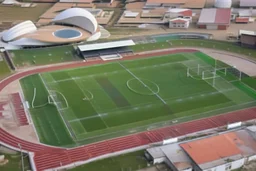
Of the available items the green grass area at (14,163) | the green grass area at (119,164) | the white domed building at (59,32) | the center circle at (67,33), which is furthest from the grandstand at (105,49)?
the green grass area at (119,164)

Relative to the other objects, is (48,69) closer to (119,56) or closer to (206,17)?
(119,56)

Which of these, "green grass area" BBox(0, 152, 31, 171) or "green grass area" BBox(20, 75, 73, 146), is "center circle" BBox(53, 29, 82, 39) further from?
"green grass area" BBox(0, 152, 31, 171)

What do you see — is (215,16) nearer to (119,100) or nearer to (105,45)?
(105,45)

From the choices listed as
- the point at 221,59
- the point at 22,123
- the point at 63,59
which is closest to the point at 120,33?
the point at 63,59

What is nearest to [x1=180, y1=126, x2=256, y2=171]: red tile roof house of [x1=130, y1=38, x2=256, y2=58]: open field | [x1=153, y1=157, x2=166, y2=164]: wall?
[x1=153, y1=157, x2=166, y2=164]: wall

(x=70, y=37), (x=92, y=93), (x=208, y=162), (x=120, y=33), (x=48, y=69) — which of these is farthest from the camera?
(x=120, y=33)

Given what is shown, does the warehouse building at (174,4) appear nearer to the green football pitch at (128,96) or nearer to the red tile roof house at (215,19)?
the red tile roof house at (215,19)

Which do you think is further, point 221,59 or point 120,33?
point 120,33
